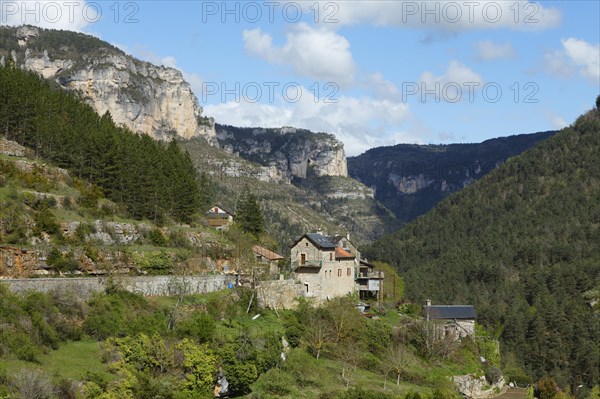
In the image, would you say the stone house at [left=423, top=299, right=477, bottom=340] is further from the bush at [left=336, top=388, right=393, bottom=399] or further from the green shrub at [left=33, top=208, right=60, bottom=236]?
the green shrub at [left=33, top=208, right=60, bottom=236]

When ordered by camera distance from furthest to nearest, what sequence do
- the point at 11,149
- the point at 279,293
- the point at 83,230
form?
the point at 11,149 → the point at 279,293 → the point at 83,230

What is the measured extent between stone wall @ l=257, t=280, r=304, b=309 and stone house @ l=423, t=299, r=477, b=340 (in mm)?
12565

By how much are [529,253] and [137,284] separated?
110 metres

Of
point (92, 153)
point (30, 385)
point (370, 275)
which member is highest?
point (92, 153)

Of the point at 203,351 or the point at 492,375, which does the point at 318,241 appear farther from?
the point at 203,351

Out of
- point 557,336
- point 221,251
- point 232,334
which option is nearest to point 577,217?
point 557,336

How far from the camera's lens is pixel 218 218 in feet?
281

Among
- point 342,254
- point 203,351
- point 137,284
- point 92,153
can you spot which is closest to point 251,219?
point 342,254

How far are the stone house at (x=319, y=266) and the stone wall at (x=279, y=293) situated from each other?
4.89 ft

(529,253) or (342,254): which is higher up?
(342,254)

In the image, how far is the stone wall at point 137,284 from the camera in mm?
44188

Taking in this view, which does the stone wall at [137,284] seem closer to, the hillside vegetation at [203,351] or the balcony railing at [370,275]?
the hillside vegetation at [203,351]

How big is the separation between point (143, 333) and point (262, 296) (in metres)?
16.1

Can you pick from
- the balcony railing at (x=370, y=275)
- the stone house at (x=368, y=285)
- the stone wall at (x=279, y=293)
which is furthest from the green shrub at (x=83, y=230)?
the balcony railing at (x=370, y=275)
